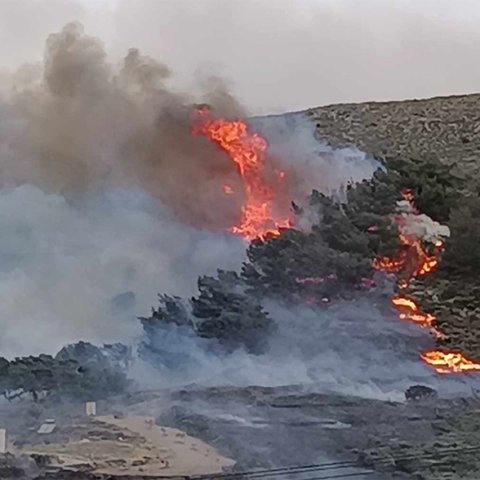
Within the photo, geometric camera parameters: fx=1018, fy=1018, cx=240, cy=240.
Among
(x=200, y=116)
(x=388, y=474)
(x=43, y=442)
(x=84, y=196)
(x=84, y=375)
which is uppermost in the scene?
(x=200, y=116)

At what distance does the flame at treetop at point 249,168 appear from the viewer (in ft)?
23.9

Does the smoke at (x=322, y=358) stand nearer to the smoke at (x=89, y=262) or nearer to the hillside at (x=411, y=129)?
the smoke at (x=89, y=262)

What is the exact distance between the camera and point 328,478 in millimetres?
6871

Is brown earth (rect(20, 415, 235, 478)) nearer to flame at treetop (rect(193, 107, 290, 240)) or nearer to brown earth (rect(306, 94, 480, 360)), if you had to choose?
flame at treetop (rect(193, 107, 290, 240))

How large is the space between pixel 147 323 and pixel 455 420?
2222mm

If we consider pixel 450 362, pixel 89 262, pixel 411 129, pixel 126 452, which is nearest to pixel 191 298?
pixel 89 262

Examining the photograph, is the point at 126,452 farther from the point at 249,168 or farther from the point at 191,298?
the point at 249,168

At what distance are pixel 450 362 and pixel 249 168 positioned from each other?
198 cm

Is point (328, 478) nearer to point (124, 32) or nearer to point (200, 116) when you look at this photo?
point (200, 116)

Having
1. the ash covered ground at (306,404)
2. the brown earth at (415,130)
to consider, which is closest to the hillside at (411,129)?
the brown earth at (415,130)

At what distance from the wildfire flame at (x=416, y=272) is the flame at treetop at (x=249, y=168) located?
0.82 meters

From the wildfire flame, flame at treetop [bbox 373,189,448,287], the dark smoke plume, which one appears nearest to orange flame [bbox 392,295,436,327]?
the wildfire flame

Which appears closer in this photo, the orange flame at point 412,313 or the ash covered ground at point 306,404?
the ash covered ground at point 306,404

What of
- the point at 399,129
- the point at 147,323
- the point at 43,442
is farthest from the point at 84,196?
the point at 399,129
